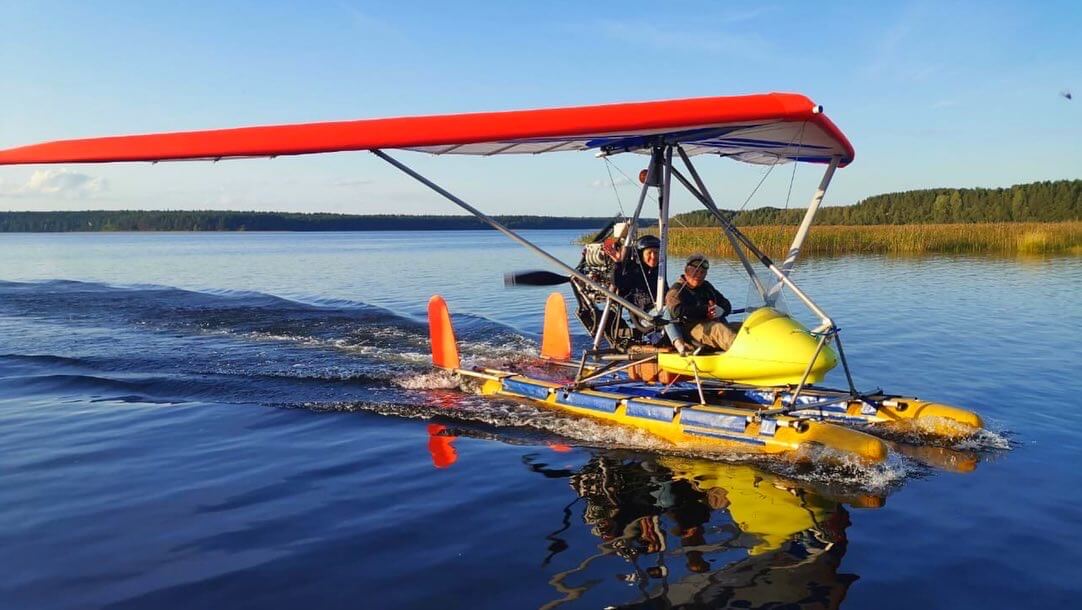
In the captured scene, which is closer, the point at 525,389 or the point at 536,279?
the point at 536,279

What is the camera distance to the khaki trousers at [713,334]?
26.5 feet

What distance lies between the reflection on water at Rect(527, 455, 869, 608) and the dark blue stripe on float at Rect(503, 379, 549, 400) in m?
2.10

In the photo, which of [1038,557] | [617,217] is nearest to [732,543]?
[1038,557]

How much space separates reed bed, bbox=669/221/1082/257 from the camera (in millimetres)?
32312

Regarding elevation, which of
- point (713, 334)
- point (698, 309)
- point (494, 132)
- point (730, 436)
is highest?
point (494, 132)

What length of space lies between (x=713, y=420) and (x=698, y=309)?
1.44 m

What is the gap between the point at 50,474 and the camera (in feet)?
22.3

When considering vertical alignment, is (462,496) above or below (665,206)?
below

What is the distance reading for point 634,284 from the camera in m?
9.29

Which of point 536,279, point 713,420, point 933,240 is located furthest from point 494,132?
point 933,240

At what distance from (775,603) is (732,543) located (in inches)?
33.5

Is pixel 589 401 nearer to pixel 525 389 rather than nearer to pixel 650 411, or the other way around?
pixel 650 411

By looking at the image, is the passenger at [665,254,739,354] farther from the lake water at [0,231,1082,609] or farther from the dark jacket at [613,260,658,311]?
the lake water at [0,231,1082,609]

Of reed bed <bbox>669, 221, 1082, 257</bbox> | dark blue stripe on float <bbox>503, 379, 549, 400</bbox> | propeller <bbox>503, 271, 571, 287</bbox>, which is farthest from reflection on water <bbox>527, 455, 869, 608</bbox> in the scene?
reed bed <bbox>669, 221, 1082, 257</bbox>
